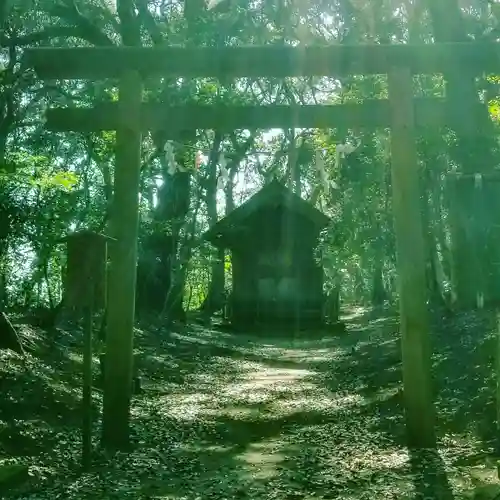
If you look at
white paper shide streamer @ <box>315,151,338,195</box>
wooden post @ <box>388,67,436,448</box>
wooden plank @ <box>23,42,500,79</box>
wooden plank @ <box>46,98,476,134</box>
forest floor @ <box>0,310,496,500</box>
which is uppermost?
white paper shide streamer @ <box>315,151,338,195</box>

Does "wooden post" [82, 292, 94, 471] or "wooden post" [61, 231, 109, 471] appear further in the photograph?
"wooden post" [61, 231, 109, 471]

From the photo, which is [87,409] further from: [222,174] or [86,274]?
[222,174]

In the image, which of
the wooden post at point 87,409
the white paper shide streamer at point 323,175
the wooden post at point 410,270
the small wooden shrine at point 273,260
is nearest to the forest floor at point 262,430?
the wooden post at point 87,409

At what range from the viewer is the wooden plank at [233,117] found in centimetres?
693

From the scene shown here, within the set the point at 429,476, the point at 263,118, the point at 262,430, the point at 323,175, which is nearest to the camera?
the point at 429,476

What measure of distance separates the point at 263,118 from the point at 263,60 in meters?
0.62

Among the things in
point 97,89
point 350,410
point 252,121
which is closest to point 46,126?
point 252,121

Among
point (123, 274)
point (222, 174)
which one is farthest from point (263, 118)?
point (222, 174)

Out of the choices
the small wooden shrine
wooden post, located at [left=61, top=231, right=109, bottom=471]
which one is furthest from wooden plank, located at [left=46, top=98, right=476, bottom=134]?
the small wooden shrine

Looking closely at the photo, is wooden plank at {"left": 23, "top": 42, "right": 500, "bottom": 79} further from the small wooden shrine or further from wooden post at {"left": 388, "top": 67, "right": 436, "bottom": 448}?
the small wooden shrine

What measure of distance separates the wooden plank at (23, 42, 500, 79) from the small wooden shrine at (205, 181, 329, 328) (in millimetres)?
17498

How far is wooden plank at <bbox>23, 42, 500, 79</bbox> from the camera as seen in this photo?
6594 mm

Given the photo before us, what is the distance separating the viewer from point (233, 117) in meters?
7.06

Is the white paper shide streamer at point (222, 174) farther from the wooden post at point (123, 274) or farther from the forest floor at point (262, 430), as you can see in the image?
the wooden post at point (123, 274)
